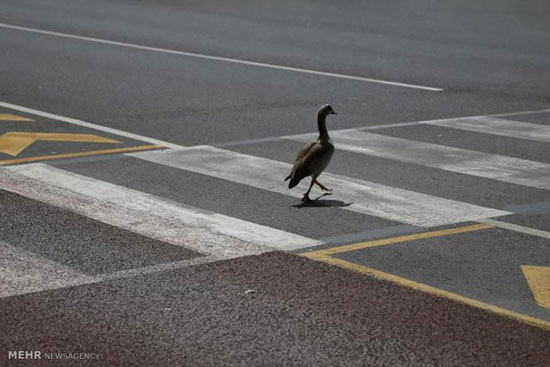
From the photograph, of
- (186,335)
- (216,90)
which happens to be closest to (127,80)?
(216,90)

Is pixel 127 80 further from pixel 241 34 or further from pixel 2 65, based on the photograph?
pixel 241 34

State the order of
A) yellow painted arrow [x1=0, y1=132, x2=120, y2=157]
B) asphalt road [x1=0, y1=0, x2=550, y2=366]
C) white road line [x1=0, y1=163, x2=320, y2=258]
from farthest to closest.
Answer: yellow painted arrow [x1=0, y1=132, x2=120, y2=157]
white road line [x1=0, y1=163, x2=320, y2=258]
asphalt road [x1=0, y1=0, x2=550, y2=366]

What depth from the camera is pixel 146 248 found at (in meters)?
8.14

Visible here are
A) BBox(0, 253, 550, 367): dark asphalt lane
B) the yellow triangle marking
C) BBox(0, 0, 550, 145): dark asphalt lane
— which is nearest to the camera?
BBox(0, 253, 550, 367): dark asphalt lane

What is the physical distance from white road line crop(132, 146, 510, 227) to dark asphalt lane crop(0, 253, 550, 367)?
5.65 ft

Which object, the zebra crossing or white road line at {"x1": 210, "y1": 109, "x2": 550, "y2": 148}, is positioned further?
white road line at {"x1": 210, "y1": 109, "x2": 550, "y2": 148}

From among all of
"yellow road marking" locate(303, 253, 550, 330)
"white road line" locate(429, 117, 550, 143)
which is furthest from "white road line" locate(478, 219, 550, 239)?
"white road line" locate(429, 117, 550, 143)

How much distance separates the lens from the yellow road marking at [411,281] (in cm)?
688

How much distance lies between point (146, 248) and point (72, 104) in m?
6.63

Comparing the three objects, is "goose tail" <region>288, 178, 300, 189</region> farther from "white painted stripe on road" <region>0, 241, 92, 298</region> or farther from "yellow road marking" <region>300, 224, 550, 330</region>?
"white painted stripe on road" <region>0, 241, 92, 298</region>

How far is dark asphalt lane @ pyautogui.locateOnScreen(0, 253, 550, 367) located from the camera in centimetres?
620

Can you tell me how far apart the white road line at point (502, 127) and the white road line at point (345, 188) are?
9.43 feet

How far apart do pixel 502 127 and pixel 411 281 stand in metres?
6.07

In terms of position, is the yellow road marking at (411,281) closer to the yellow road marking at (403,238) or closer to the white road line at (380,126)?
the yellow road marking at (403,238)
